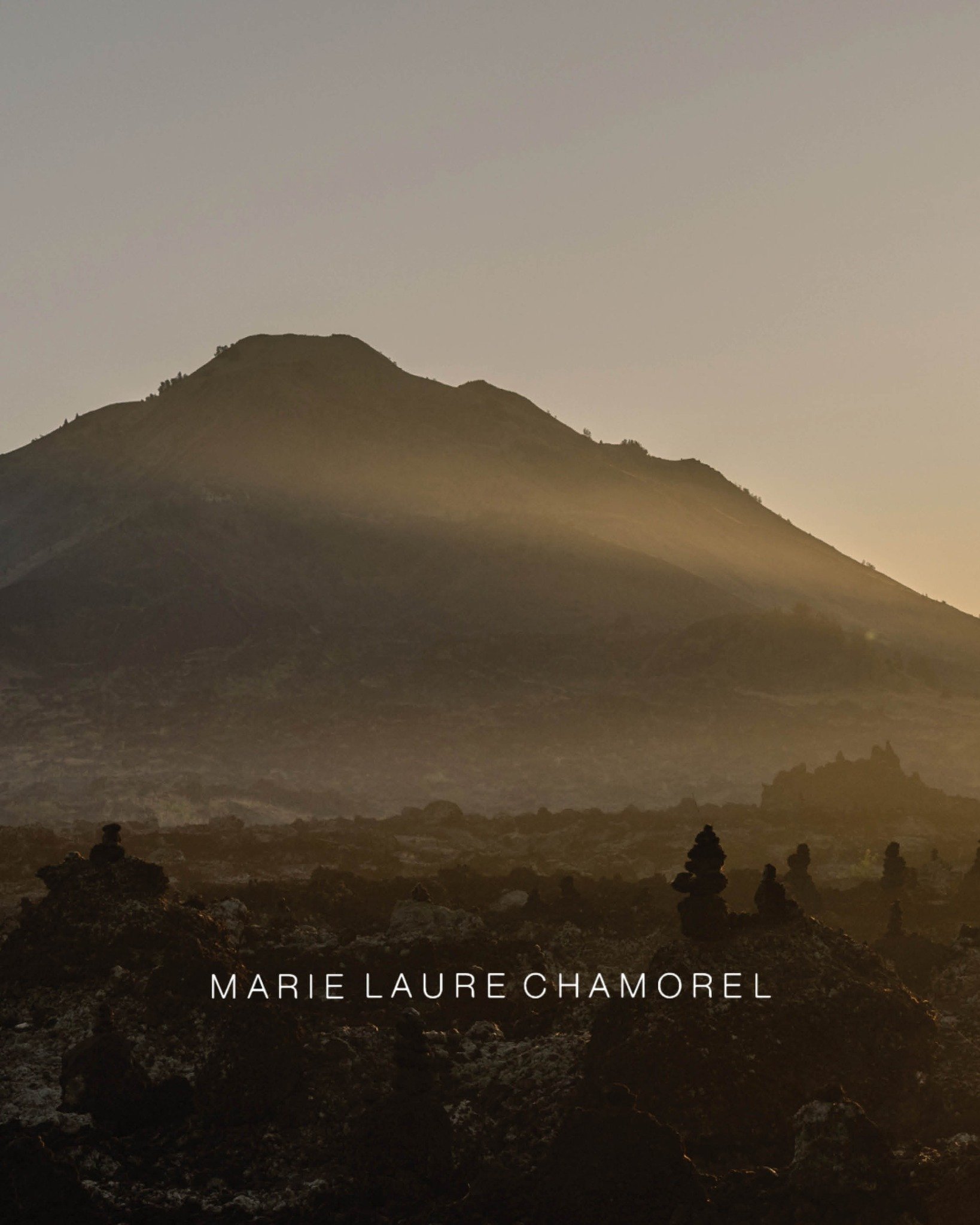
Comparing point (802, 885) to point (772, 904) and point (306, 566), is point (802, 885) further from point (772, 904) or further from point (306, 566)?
point (306, 566)

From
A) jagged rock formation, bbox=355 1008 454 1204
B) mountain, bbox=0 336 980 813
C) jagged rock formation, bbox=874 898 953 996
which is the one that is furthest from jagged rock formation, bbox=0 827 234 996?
mountain, bbox=0 336 980 813

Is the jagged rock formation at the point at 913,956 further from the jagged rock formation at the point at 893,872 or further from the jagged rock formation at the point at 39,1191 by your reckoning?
the jagged rock formation at the point at 39,1191

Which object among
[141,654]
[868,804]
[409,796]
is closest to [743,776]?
[409,796]

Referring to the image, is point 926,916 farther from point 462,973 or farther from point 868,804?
point 868,804

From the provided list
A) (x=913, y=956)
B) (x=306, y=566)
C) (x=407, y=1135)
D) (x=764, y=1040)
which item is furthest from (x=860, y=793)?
(x=306, y=566)

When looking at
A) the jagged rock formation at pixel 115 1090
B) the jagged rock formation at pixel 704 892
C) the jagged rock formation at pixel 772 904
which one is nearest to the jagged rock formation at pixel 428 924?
the jagged rock formation at pixel 704 892

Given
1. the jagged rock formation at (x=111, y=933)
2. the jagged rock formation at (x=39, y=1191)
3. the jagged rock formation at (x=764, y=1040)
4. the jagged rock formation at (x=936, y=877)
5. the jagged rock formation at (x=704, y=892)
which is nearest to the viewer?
the jagged rock formation at (x=39, y=1191)

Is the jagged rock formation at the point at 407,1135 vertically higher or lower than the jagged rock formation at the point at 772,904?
lower

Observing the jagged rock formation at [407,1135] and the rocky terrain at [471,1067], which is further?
the jagged rock formation at [407,1135]
